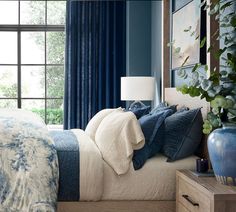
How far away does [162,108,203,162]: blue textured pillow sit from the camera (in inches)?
128

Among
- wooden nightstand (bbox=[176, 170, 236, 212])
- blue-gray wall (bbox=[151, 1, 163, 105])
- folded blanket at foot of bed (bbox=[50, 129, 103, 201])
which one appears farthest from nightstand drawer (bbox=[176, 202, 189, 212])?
blue-gray wall (bbox=[151, 1, 163, 105])

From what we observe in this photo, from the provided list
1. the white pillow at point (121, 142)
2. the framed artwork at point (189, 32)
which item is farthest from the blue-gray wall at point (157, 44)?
the white pillow at point (121, 142)

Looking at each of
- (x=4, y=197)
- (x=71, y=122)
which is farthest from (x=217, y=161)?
(x=71, y=122)

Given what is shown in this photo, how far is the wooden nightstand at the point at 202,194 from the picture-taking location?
2.32m

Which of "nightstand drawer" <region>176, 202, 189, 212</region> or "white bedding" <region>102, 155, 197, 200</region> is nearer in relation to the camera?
"nightstand drawer" <region>176, 202, 189, 212</region>

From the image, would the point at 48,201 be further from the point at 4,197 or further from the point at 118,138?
the point at 118,138

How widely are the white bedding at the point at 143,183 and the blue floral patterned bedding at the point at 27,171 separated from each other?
36cm

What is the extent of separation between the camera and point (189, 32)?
4281 millimetres

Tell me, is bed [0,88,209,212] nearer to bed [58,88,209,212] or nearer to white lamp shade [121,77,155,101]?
bed [58,88,209,212]

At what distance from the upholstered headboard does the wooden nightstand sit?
337mm

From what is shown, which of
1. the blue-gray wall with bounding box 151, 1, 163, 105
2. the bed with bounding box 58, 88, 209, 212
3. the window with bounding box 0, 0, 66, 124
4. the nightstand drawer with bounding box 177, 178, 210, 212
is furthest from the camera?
the window with bounding box 0, 0, 66, 124

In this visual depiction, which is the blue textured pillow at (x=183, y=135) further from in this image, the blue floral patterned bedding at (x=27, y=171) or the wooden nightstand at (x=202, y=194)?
the blue floral patterned bedding at (x=27, y=171)

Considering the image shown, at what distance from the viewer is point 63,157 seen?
3.12 metres

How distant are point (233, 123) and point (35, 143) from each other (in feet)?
4.19
